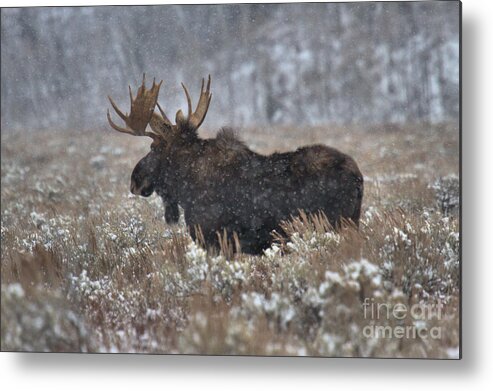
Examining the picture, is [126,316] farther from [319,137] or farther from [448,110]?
[319,137]

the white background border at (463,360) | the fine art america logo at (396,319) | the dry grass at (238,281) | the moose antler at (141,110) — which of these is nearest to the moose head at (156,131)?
the moose antler at (141,110)

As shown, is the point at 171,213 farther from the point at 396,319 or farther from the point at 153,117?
the point at 396,319

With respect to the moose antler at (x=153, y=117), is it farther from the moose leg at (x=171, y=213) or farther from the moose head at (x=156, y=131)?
the moose leg at (x=171, y=213)

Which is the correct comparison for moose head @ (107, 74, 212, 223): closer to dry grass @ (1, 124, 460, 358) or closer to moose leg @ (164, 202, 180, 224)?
moose leg @ (164, 202, 180, 224)

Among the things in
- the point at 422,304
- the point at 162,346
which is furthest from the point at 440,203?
the point at 162,346

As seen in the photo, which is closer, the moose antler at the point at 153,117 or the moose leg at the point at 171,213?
the moose antler at the point at 153,117

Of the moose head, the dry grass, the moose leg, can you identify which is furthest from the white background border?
the moose head
